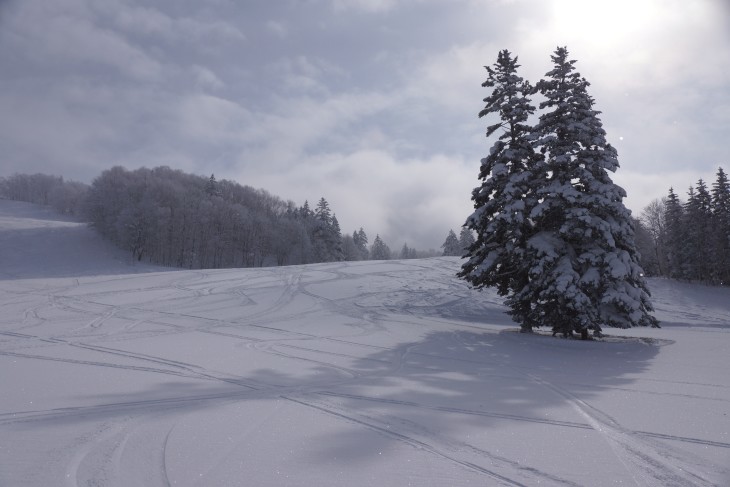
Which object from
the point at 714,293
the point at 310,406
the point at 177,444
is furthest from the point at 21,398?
the point at 714,293

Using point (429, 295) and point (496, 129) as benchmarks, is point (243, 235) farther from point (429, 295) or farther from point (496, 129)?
point (496, 129)

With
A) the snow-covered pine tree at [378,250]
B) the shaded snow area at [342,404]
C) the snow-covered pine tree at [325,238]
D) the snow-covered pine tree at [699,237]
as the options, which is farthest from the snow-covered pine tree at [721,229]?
the snow-covered pine tree at [378,250]

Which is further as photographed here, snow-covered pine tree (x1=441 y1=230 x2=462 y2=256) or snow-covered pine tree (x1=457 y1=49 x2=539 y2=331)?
snow-covered pine tree (x1=441 y1=230 x2=462 y2=256)

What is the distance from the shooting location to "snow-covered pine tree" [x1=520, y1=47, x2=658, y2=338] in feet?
49.9

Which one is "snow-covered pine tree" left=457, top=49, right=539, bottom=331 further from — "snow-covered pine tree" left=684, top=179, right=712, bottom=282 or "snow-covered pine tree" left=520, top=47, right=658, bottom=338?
"snow-covered pine tree" left=684, top=179, right=712, bottom=282

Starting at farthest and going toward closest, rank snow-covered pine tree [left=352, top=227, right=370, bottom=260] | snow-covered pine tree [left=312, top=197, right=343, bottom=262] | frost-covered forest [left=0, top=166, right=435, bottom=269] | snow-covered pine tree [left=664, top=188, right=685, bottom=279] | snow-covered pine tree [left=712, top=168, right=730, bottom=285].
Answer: snow-covered pine tree [left=352, top=227, right=370, bottom=260] < snow-covered pine tree [left=312, top=197, right=343, bottom=262] < frost-covered forest [left=0, top=166, right=435, bottom=269] < snow-covered pine tree [left=664, top=188, right=685, bottom=279] < snow-covered pine tree [left=712, top=168, right=730, bottom=285]

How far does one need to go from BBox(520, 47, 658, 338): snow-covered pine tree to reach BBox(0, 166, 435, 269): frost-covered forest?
57513mm

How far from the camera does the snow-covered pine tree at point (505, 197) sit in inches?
678

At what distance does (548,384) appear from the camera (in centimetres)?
902

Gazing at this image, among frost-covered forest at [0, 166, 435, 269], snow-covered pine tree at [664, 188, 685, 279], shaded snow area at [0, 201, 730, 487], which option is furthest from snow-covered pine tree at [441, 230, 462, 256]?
shaded snow area at [0, 201, 730, 487]

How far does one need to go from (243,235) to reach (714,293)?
6811 centimetres

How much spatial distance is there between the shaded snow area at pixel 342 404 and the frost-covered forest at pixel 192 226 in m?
48.8

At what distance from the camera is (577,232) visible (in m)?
15.6

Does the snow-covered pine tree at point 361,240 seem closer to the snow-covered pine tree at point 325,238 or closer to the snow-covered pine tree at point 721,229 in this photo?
the snow-covered pine tree at point 325,238
